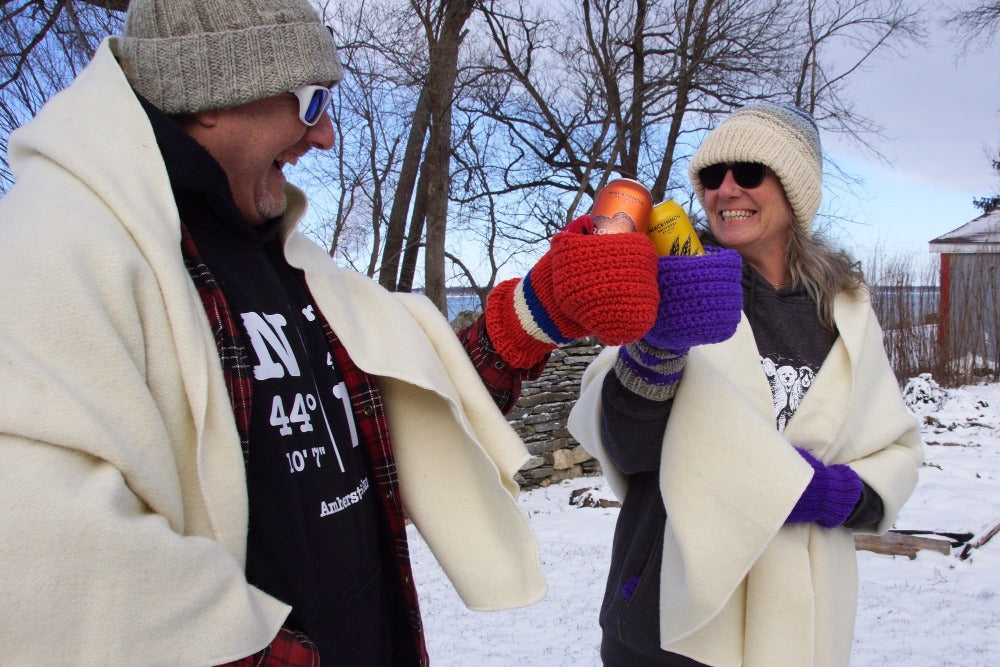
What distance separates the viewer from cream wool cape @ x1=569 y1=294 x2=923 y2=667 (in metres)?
A: 1.58

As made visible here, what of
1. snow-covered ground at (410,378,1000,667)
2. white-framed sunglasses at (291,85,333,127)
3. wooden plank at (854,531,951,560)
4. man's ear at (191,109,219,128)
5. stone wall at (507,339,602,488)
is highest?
white-framed sunglasses at (291,85,333,127)

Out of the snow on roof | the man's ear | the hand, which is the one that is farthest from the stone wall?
the snow on roof

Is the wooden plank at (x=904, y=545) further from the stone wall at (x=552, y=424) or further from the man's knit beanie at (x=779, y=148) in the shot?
the man's knit beanie at (x=779, y=148)

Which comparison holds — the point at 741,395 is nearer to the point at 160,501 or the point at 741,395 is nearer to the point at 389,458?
the point at 389,458

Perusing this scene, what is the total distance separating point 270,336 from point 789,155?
1.36 metres

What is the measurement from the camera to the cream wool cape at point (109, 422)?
0.88 metres

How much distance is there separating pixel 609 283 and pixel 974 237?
18645 mm

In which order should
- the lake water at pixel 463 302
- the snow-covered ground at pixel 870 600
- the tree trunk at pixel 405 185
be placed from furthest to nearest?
the lake water at pixel 463 302 < the tree trunk at pixel 405 185 < the snow-covered ground at pixel 870 600

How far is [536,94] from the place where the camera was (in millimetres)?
12414

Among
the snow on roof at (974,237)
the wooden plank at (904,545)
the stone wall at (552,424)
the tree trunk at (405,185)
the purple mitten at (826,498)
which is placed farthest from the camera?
the snow on roof at (974,237)

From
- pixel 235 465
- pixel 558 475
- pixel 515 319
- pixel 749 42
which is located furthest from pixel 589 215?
pixel 749 42

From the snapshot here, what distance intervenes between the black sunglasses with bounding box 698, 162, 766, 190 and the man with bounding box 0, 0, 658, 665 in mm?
659

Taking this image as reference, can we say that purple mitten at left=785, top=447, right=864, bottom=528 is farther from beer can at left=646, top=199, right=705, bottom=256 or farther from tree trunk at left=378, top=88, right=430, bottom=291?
tree trunk at left=378, top=88, right=430, bottom=291

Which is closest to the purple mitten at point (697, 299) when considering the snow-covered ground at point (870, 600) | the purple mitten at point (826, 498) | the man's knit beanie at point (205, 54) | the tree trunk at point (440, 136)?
the purple mitten at point (826, 498)
